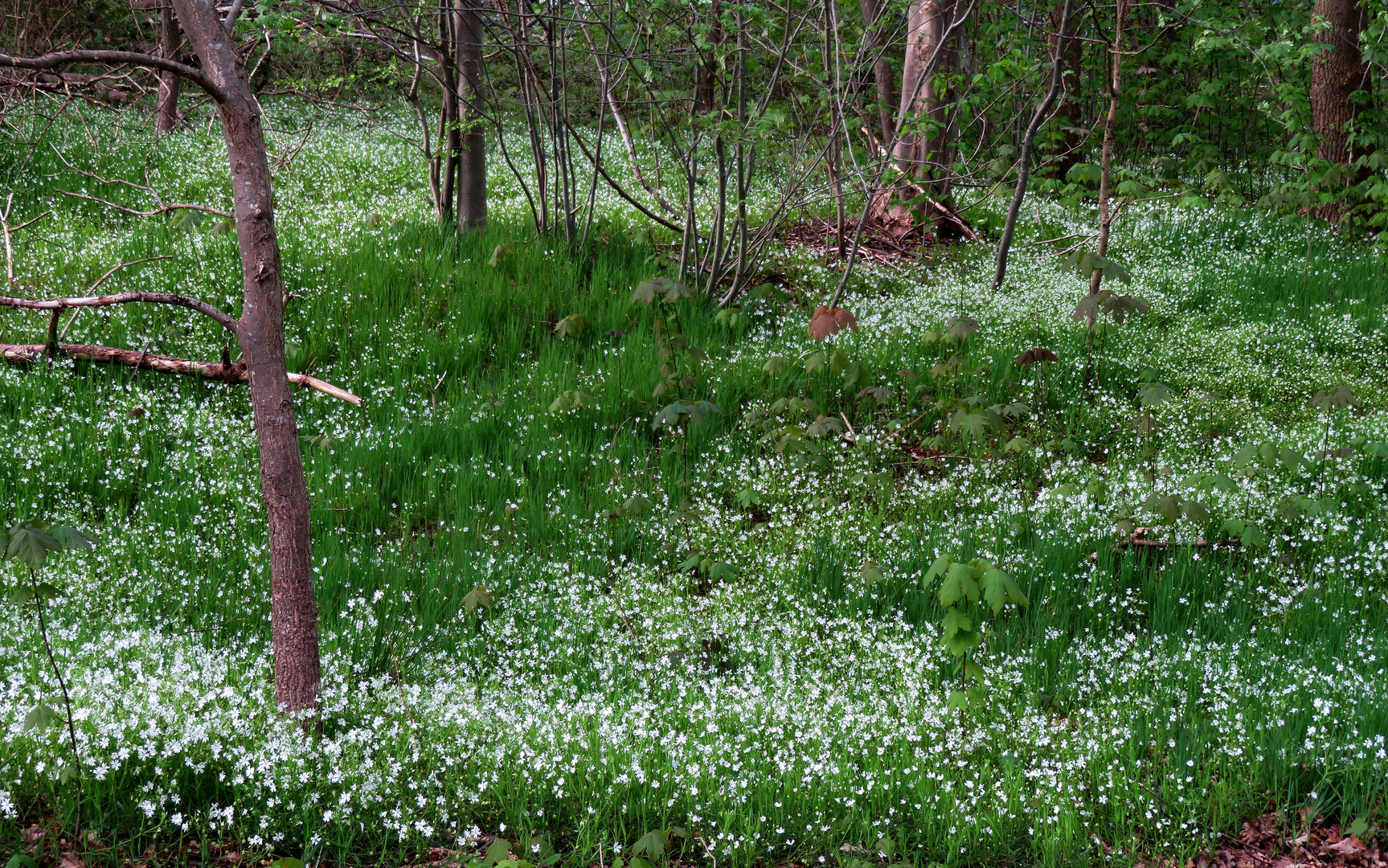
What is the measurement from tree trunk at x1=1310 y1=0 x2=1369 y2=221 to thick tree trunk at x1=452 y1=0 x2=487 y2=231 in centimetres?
969

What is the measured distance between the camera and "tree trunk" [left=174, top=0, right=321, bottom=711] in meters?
2.83

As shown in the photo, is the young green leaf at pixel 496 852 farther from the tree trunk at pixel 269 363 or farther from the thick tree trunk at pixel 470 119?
the thick tree trunk at pixel 470 119

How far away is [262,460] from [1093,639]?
→ 3.49m

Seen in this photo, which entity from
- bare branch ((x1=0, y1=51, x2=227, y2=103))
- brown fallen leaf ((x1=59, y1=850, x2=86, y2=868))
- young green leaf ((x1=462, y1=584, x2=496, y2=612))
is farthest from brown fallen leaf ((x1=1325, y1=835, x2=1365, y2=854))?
bare branch ((x1=0, y1=51, x2=227, y2=103))

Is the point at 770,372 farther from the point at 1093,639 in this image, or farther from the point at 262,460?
the point at 262,460

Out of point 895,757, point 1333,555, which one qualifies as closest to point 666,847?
point 895,757

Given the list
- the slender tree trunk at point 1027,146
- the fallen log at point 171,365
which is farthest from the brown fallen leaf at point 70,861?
the slender tree trunk at point 1027,146

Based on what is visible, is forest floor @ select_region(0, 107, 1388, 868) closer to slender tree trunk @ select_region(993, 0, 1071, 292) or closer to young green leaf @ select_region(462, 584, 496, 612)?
young green leaf @ select_region(462, 584, 496, 612)

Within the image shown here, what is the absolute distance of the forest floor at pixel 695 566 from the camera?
298 cm

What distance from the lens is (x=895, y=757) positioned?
3232mm

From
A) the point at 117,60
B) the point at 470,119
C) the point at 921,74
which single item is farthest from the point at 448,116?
the point at 117,60

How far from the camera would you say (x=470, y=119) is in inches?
312

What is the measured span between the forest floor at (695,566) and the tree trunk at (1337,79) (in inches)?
127

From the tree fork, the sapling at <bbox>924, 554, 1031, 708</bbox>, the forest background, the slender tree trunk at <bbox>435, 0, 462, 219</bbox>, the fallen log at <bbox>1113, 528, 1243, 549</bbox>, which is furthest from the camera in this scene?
the slender tree trunk at <bbox>435, 0, 462, 219</bbox>
